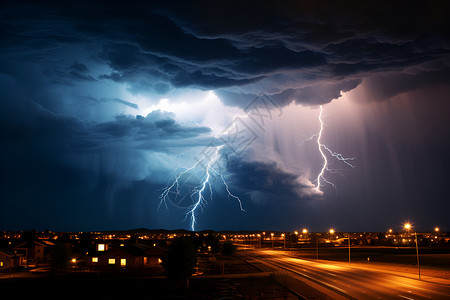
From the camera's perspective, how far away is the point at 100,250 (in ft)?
202

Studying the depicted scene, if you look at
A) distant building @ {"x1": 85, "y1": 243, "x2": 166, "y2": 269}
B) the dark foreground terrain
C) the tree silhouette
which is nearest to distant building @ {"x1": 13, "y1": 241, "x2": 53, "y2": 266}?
distant building @ {"x1": 85, "y1": 243, "x2": 166, "y2": 269}

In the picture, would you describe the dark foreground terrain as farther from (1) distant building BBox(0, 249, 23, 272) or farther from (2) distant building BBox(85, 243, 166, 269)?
(1) distant building BBox(0, 249, 23, 272)

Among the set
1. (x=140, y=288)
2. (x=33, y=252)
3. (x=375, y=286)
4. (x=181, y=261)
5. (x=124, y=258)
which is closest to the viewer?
(x=375, y=286)

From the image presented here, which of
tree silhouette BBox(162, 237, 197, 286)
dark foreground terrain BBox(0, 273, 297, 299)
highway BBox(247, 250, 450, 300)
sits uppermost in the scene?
tree silhouette BBox(162, 237, 197, 286)

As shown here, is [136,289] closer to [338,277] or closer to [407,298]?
[338,277]

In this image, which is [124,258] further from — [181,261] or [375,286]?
[375,286]

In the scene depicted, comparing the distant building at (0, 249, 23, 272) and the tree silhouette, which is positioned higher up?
the tree silhouette

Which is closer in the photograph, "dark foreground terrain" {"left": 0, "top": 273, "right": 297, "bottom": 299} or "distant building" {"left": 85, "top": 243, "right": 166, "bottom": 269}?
"dark foreground terrain" {"left": 0, "top": 273, "right": 297, "bottom": 299}

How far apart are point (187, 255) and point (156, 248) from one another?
24.0 m

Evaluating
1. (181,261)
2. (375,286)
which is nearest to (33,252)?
(181,261)

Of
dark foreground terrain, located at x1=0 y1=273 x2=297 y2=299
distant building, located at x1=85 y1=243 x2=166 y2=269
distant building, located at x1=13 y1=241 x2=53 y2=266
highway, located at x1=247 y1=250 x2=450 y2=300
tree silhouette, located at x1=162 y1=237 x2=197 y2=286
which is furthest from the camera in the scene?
distant building, located at x1=13 y1=241 x2=53 y2=266

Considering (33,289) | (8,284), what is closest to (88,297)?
(33,289)

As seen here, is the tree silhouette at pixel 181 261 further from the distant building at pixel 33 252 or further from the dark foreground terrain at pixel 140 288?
the distant building at pixel 33 252

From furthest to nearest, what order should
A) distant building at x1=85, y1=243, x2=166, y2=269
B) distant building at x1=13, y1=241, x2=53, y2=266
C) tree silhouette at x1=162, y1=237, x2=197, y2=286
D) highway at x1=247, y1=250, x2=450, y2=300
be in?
distant building at x1=13, y1=241, x2=53, y2=266 → distant building at x1=85, y1=243, x2=166, y2=269 → tree silhouette at x1=162, y1=237, x2=197, y2=286 → highway at x1=247, y1=250, x2=450, y2=300
